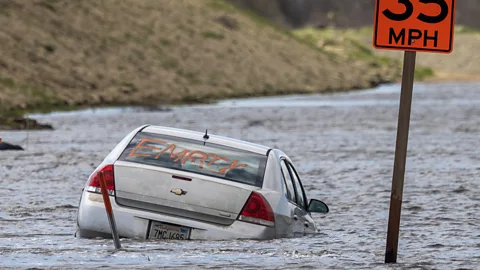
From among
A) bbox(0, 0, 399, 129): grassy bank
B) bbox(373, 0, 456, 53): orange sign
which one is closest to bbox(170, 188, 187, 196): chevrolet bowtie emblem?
bbox(373, 0, 456, 53): orange sign

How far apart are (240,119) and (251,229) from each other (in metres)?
33.9

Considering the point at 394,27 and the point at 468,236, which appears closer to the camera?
the point at 394,27

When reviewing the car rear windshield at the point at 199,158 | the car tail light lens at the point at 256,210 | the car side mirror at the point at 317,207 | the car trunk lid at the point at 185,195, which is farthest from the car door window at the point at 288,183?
the car trunk lid at the point at 185,195

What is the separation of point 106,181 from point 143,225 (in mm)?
556

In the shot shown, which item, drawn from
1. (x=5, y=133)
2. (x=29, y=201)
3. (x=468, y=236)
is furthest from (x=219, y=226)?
(x=5, y=133)

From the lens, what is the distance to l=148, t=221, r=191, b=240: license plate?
11.5m

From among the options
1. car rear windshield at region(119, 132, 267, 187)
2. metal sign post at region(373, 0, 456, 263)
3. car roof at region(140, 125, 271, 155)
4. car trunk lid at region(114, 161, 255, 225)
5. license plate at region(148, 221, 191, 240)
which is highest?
metal sign post at region(373, 0, 456, 263)

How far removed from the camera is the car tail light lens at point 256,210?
11.7 meters

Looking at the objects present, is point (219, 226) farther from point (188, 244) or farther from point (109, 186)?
point (109, 186)

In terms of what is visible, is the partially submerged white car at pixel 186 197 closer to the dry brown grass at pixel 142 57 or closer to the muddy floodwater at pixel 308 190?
the muddy floodwater at pixel 308 190

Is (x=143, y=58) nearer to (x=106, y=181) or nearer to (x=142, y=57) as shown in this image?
(x=142, y=57)

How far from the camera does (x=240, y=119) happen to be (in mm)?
45469

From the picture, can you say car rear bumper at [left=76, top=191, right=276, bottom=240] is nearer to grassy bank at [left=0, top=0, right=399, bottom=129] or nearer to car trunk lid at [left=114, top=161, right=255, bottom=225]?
car trunk lid at [left=114, top=161, right=255, bottom=225]

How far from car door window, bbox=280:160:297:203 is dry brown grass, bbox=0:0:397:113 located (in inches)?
1311
